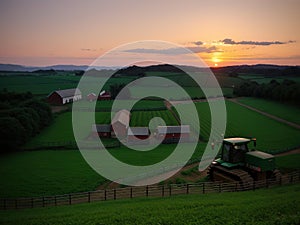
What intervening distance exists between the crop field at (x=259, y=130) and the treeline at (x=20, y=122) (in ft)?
73.0

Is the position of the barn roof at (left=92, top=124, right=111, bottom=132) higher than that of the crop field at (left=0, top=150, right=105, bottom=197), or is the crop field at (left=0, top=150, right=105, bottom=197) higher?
the barn roof at (left=92, top=124, right=111, bottom=132)

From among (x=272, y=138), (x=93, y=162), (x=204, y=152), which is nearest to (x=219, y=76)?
(x=272, y=138)

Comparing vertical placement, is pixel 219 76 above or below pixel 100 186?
above

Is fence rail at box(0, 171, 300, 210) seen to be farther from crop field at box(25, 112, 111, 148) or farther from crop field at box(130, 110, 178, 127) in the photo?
crop field at box(130, 110, 178, 127)

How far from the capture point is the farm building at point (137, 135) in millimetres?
35172

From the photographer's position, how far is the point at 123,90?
265 feet

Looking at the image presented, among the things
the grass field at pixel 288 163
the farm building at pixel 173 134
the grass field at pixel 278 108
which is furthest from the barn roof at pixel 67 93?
the grass field at pixel 288 163

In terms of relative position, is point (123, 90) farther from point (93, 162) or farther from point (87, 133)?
point (93, 162)

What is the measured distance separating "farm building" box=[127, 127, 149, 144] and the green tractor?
16.7 meters

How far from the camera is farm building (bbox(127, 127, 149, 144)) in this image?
115 feet

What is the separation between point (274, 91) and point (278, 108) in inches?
332

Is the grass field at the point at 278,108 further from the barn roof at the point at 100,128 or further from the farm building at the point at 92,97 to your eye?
the farm building at the point at 92,97

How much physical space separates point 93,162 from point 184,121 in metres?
22.8

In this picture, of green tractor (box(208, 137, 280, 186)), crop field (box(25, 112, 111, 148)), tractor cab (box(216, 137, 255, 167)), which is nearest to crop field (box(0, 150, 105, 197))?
crop field (box(25, 112, 111, 148))
